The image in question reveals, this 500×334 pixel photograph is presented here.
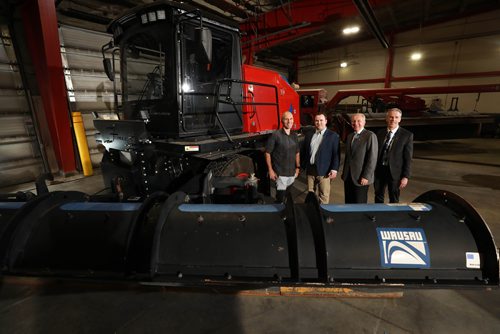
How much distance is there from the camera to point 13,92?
19.5 ft

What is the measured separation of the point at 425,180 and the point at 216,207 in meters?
5.79

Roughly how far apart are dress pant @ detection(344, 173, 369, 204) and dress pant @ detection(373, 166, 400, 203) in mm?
260

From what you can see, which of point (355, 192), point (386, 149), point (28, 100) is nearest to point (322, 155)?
point (355, 192)

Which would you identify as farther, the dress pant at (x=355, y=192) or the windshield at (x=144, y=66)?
the dress pant at (x=355, y=192)

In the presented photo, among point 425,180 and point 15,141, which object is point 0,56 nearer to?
point 15,141

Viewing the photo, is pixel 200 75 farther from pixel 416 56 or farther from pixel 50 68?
pixel 416 56

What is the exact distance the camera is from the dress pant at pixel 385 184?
304cm

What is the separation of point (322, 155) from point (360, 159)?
0.46 meters

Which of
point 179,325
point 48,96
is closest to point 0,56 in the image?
point 48,96

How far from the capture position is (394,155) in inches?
116

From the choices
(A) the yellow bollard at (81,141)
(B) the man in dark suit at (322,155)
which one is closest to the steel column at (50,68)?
(A) the yellow bollard at (81,141)

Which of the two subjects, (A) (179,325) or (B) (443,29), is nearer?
(A) (179,325)

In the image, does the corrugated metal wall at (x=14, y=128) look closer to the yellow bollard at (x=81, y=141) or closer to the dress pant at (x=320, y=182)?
the yellow bollard at (x=81, y=141)

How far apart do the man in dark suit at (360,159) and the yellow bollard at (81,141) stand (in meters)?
6.54
